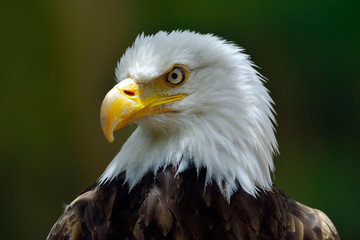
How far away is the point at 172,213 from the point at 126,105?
0.51 m

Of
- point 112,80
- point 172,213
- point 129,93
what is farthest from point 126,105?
point 112,80

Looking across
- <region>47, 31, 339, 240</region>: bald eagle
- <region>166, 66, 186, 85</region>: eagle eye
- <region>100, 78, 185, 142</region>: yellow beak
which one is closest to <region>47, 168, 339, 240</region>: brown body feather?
<region>47, 31, 339, 240</region>: bald eagle

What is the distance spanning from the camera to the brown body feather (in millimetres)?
2193

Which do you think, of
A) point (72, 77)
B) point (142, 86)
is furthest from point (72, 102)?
point (142, 86)

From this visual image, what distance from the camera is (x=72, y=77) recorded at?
5789 millimetres

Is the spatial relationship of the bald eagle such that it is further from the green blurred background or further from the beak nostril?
the green blurred background

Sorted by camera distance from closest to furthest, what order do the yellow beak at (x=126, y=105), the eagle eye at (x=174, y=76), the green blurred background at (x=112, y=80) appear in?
the yellow beak at (x=126, y=105), the eagle eye at (x=174, y=76), the green blurred background at (x=112, y=80)

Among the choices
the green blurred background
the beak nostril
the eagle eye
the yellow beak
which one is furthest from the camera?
the green blurred background

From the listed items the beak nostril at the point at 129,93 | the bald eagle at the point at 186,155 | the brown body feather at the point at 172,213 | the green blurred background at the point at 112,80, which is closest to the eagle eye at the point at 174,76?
the bald eagle at the point at 186,155

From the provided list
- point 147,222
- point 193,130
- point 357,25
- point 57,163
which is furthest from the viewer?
point 57,163

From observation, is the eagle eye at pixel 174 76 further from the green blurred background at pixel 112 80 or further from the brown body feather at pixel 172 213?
the green blurred background at pixel 112 80

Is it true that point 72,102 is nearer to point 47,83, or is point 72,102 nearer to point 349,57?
point 47,83

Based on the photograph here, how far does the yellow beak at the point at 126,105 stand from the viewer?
7.15 ft

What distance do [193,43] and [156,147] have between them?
518 mm
